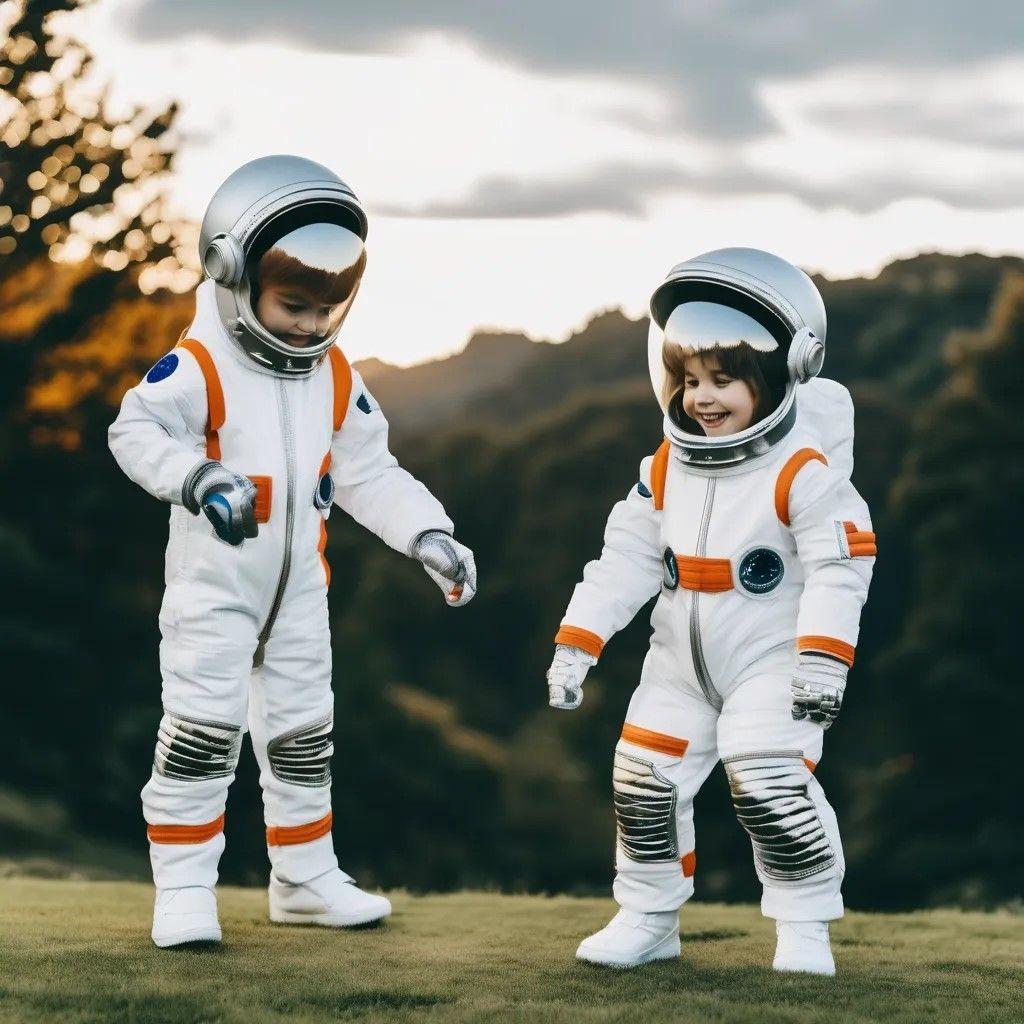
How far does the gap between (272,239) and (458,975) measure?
248 cm

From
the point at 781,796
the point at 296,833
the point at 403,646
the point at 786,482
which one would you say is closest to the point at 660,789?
the point at 781,796

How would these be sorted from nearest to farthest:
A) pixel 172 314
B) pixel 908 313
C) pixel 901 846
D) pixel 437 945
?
pixel 437 945 < pixel 901 846 < pixel 172 314 < pixel 908 313

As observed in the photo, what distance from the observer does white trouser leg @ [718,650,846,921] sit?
5.23m

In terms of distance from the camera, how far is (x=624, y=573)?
5613mm

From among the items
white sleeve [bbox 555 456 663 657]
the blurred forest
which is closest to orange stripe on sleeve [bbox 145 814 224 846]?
white sleeve [bbox 555 456 663 657]

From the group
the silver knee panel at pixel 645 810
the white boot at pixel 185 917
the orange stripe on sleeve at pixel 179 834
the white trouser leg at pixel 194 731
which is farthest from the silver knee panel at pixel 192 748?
the silver knee panel at pixel 645 810

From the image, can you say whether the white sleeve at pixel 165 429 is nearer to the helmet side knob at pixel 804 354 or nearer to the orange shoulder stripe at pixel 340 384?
the orange shoulder stripe at pixel 340 384

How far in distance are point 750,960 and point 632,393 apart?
1805cm

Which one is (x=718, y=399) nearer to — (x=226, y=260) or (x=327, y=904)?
(x=226, y=260)

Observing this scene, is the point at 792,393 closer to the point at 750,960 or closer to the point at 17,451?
the point at 750,960

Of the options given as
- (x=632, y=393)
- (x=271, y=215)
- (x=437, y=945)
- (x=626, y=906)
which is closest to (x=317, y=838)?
(x=437, y=945)

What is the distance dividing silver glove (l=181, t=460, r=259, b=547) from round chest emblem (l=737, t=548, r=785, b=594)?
5.11 feet

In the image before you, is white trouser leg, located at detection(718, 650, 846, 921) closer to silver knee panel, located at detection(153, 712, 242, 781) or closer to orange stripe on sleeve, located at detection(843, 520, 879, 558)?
orange stripe on sleeve, located at detection(843, 520, 879, 558)

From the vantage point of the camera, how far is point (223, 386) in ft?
18.4
